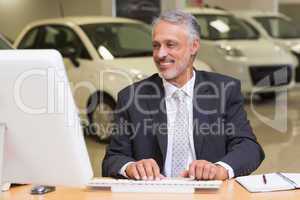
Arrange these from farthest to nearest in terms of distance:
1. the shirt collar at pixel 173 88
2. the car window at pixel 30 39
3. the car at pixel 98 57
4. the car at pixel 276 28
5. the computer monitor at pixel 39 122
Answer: the car at pixel 276 28, the car window at pixel 30 39, the car at pixel 98 57, the shirt collar at pixel 173 88, the computer monitor at pixel 39 122

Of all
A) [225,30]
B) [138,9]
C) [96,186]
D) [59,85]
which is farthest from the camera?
[138,9]

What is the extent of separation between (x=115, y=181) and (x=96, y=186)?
0.07 m

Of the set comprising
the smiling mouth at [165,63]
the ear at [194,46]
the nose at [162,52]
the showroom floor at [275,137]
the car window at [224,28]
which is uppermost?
the car window at [224,28]

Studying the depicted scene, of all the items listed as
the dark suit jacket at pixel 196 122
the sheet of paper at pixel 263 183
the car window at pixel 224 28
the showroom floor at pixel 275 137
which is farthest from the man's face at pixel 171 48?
the car window at pixel 224 28

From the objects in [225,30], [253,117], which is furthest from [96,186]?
[225,30]

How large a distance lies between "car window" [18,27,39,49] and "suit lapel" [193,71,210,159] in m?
4.51

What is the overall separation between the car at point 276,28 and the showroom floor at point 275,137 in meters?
0.93

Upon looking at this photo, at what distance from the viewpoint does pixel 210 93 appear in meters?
2.22

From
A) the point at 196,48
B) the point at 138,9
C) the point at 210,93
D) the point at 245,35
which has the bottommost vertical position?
the point at 210,93

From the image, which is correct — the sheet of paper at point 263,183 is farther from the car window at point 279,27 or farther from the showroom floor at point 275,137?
the car window at point 279,27

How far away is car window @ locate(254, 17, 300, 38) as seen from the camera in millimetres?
8962

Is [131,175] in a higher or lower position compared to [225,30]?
lower

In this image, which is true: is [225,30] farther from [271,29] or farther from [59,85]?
[59,85]

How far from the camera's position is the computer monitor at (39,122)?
139 centimetres
